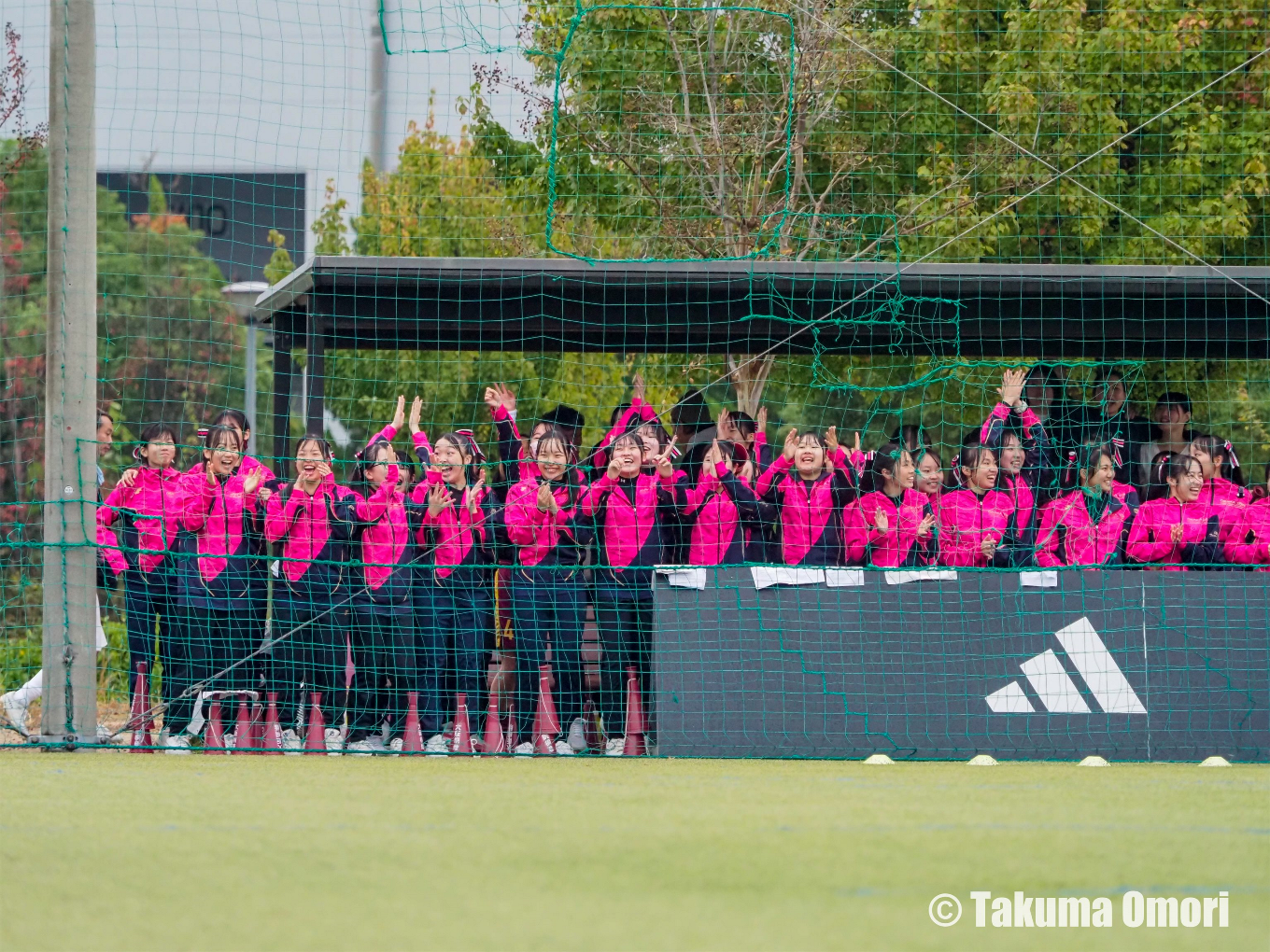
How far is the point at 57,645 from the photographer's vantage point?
837 cm

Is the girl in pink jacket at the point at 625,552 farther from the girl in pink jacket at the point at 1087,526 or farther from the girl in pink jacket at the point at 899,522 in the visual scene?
the girl in pink jacket at the point at 1087,526

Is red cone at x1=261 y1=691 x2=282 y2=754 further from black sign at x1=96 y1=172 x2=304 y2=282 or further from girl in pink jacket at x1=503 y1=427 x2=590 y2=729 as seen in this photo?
black sign at x1=96 y1=172 x2=304 y2=282

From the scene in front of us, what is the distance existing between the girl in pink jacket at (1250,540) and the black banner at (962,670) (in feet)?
3.09

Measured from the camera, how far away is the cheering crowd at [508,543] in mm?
9273

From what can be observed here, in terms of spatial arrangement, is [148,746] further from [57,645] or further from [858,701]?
[858,701]

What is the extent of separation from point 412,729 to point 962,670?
301 cm

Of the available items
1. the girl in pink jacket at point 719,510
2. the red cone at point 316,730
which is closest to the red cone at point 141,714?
the red cone at point 316,730

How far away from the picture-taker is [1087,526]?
32.2ft

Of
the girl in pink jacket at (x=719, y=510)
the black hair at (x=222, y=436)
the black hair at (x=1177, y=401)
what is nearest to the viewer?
the girl in pink jacket at (x=719, y=510)

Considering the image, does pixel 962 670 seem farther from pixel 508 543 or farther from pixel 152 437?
pixel 152 437

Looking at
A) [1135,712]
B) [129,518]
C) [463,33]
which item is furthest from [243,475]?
[1135,712]

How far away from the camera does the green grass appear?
3346 mm

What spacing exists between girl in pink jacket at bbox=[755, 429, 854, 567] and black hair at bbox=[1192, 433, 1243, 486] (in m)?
2.17

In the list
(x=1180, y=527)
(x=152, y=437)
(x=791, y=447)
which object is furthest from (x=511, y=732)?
(x=1180, y=527)
